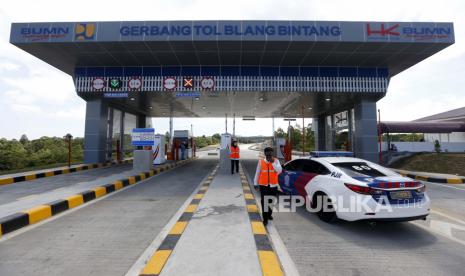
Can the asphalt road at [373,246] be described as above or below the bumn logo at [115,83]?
below

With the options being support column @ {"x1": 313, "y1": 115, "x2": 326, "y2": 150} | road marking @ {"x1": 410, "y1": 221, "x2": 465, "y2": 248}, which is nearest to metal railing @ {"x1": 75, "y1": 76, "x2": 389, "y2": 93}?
road marking @ {"x1": 410, "y1": 221, "x2": 465, "y2": 248}

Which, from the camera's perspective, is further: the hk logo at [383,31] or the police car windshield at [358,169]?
the hk logo at [383,31]

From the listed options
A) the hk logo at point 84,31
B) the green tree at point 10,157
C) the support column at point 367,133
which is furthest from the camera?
A: the green tree at point 10,157

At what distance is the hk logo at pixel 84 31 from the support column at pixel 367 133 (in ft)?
46.5

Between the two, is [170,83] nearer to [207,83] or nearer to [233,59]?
[207,83]

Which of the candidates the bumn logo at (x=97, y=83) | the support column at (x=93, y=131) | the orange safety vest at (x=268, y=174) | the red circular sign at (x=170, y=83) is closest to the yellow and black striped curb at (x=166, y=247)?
the orange safety vest at (x=268, y=174)

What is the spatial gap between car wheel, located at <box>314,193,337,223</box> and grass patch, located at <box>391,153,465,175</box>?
11.8 m

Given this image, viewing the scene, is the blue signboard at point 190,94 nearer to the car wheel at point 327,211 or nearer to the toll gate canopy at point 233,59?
the toll gate canopy at point 233,59

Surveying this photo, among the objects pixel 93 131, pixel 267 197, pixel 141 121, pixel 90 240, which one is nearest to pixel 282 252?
pixel 267 197

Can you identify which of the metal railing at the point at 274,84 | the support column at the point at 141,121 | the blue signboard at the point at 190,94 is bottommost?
the support column at the point at 141,121

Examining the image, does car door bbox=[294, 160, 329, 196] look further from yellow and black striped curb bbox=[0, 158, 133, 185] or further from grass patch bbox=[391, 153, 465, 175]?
grass patch bbox=[391, 153, 465, 175]

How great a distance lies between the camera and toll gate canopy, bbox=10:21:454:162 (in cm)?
982

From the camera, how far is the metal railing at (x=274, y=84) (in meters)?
12.4

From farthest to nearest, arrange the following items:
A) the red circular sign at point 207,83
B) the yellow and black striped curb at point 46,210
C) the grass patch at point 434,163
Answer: the red circular sign at point 207,83, the grass patch at point 434,163, the yellow and black striped curb at point 46,210
